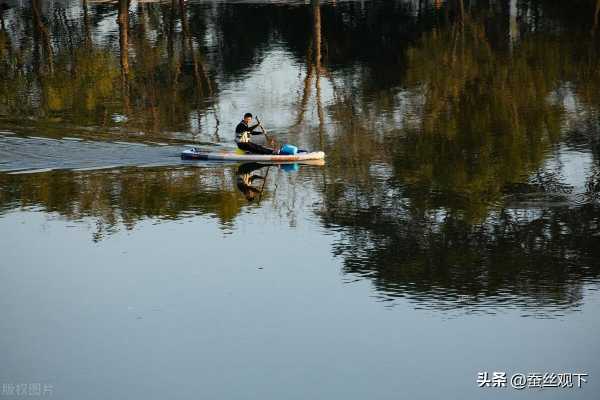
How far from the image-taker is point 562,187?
37.5 m

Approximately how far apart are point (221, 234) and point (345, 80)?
26.7 m

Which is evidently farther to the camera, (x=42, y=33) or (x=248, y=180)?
(x=42, y=33)

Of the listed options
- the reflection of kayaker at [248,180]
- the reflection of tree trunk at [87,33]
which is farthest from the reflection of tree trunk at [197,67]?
the reflection of kayaker at [248,180]

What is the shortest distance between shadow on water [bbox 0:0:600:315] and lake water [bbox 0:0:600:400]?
0.13 m

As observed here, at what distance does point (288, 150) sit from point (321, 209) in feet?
20.9

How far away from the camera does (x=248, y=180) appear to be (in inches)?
1575

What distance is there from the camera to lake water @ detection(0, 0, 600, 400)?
951 inches

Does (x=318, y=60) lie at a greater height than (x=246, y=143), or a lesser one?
lesser

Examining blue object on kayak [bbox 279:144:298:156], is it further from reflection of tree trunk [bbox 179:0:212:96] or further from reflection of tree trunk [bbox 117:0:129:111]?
reflection of tree trunk [bbox 179:0:212:96]

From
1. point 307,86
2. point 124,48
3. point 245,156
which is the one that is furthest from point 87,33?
point 245,156

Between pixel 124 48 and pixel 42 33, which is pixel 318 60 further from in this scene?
pixel 42 33

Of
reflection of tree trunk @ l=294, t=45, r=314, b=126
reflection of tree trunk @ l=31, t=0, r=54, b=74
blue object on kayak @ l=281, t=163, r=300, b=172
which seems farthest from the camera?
reflection of tree trunk @ l=31, t=0, r=54, b=74

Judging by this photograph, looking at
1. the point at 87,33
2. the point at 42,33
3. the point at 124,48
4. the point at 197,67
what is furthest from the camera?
the point at 42,33

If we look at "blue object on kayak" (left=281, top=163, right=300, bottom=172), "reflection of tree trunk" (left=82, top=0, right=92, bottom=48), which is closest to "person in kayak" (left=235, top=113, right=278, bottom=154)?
"blue object on kayak" (left=281, top=163, right=300, bottom=172)
